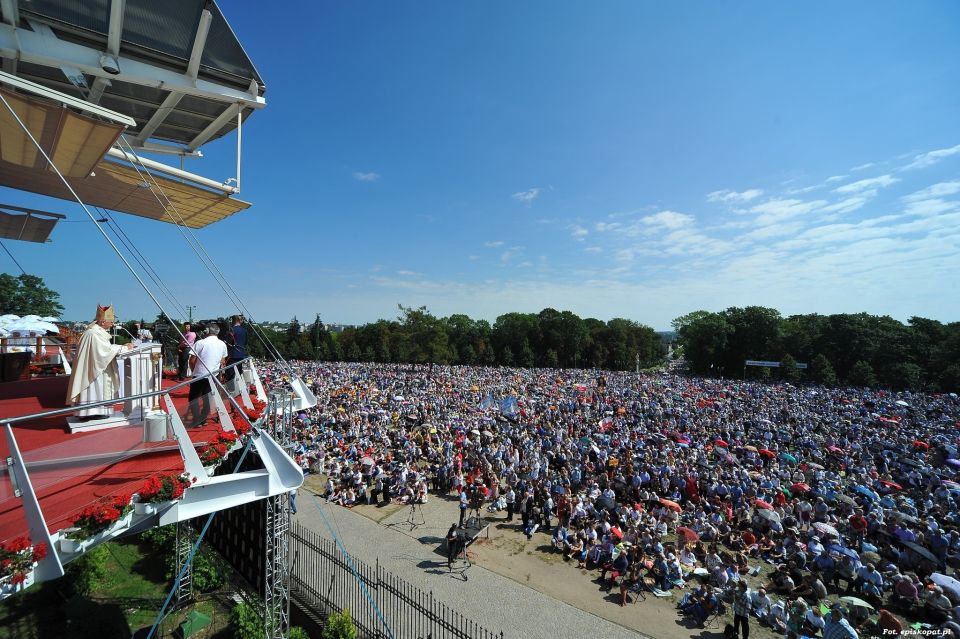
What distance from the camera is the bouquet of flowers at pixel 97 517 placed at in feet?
11.9

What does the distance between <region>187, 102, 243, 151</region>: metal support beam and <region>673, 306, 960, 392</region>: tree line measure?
64187mm

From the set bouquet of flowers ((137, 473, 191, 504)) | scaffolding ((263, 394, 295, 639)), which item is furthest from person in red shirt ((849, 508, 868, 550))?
bouquet of flowers ((137, 473, 191, 504))

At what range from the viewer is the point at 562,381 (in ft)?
137

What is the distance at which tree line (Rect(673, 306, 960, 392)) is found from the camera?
4750cm

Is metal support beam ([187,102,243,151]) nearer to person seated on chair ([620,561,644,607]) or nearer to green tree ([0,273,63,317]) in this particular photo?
person seated on chair ([620,561,644,607])

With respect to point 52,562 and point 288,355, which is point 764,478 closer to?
point 52,562

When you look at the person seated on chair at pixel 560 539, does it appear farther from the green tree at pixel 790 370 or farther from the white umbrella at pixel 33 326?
the green tree at pixel 790 370

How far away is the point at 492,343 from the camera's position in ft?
244

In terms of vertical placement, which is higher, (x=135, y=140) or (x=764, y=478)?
(x=135, y=140)

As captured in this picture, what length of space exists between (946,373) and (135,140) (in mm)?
69722

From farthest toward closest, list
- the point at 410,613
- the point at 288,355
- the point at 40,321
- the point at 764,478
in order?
the point at 288,355, the point at 40,321, the point at 764,478, the point at 410,613

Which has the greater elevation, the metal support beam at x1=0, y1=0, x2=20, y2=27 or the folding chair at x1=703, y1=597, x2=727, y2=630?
the metal support beam at x1=0, y1=0, x2=20, y2=27

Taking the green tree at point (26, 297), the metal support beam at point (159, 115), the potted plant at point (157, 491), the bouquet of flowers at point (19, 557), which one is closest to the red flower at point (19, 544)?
the bouquet of flowers at point (19, 557)

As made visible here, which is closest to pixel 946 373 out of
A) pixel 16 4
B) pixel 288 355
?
pixel 16 4
